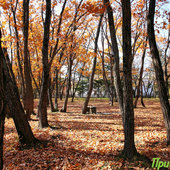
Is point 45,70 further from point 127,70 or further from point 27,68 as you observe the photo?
point 127,70

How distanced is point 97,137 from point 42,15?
32.4ft

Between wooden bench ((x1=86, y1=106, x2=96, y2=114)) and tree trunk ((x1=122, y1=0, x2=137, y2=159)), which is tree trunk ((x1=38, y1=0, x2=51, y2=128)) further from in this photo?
wooden bench ((x1=86, y1=106, x2=96, y2=114))

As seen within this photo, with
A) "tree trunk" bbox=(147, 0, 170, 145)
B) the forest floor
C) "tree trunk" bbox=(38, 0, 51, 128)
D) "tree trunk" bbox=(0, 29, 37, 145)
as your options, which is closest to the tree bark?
"tree trunk" bbox=(38, 0, 51, 128)

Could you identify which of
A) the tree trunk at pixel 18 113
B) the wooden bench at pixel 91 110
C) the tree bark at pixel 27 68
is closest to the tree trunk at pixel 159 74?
the tree trunk at pixel 18 113

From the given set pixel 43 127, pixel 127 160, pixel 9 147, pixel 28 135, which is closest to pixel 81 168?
pixel 127 160

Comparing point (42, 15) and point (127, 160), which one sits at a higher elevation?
point (42, 15)

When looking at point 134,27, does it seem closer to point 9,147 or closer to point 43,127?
point 43,127

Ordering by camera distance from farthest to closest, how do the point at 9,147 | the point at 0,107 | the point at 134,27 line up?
the point at 134,27 < the point at 9,147 < the point at 0,107

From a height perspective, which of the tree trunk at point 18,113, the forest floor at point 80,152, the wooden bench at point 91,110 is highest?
the tree trunk at point 18,113

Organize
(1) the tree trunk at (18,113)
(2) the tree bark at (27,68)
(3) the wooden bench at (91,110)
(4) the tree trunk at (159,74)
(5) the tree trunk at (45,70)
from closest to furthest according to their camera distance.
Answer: (1) the tree trunk at (18,113), (4) the tree trunk at (159,74), (5) the tree trunk at (45,70), (2) the tree bark at (27,68), (3) the wooden bench at (91,110)

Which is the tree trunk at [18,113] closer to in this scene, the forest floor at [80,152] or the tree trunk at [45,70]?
the forest floor at [80,152]

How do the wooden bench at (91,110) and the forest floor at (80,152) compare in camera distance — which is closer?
the forest floor at (80,152)

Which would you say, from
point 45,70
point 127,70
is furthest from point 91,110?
point 127,70

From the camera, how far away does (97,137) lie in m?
6.06
